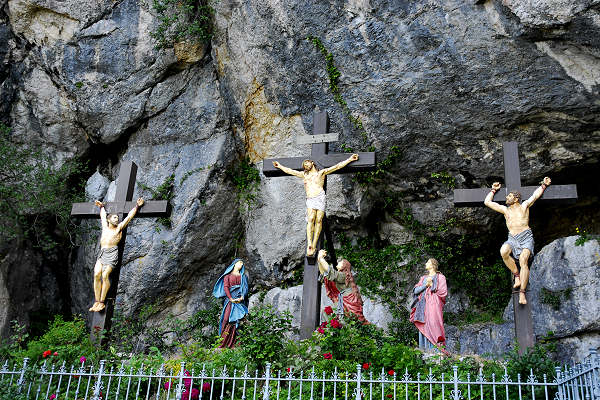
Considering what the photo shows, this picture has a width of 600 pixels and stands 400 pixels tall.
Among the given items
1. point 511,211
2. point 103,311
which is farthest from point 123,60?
point 511,211

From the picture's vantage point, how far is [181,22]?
1342 centimetres

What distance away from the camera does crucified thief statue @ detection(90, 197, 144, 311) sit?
823 cm

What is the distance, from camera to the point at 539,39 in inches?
393

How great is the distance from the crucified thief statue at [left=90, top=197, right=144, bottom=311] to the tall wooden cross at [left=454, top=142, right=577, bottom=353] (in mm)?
4721

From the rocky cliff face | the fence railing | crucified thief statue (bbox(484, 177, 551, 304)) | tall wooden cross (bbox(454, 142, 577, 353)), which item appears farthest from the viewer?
the rocky cliff face

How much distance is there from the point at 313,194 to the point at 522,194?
2.76 metres

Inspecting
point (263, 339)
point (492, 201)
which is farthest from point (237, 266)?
point (492, 201)

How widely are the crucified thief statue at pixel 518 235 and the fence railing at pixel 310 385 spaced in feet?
6.50

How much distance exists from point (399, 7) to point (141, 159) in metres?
6.36

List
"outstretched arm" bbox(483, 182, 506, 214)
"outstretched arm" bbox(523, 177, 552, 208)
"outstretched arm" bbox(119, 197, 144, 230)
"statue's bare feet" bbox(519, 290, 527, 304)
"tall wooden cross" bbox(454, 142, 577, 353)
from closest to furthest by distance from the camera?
"tall wooden cross" bbox(454, 142, 577, 353), "statue's bare feet" bbox(519, 290, 527, 304), "outstretched arm" bbox(523, 177, 552, 208), "outstretched arm" bbox(483, 182, 506, 214), "outstretched arm" bbox(119, 197, 144, 230)

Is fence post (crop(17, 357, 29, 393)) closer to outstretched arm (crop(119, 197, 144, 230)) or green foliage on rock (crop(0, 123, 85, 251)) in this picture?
outstretched arm (crop(119, 197, 144, 230))

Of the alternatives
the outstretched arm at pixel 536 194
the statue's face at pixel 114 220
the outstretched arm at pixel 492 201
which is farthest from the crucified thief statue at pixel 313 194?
the statue's face at pixel 114 220

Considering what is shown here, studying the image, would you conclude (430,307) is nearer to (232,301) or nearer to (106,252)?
(232,301)

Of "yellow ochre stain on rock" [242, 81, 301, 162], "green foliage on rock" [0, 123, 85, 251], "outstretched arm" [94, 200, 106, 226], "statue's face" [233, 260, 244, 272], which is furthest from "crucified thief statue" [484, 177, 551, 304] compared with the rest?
"green foliage on rock" [0, 123, 85, 251]
